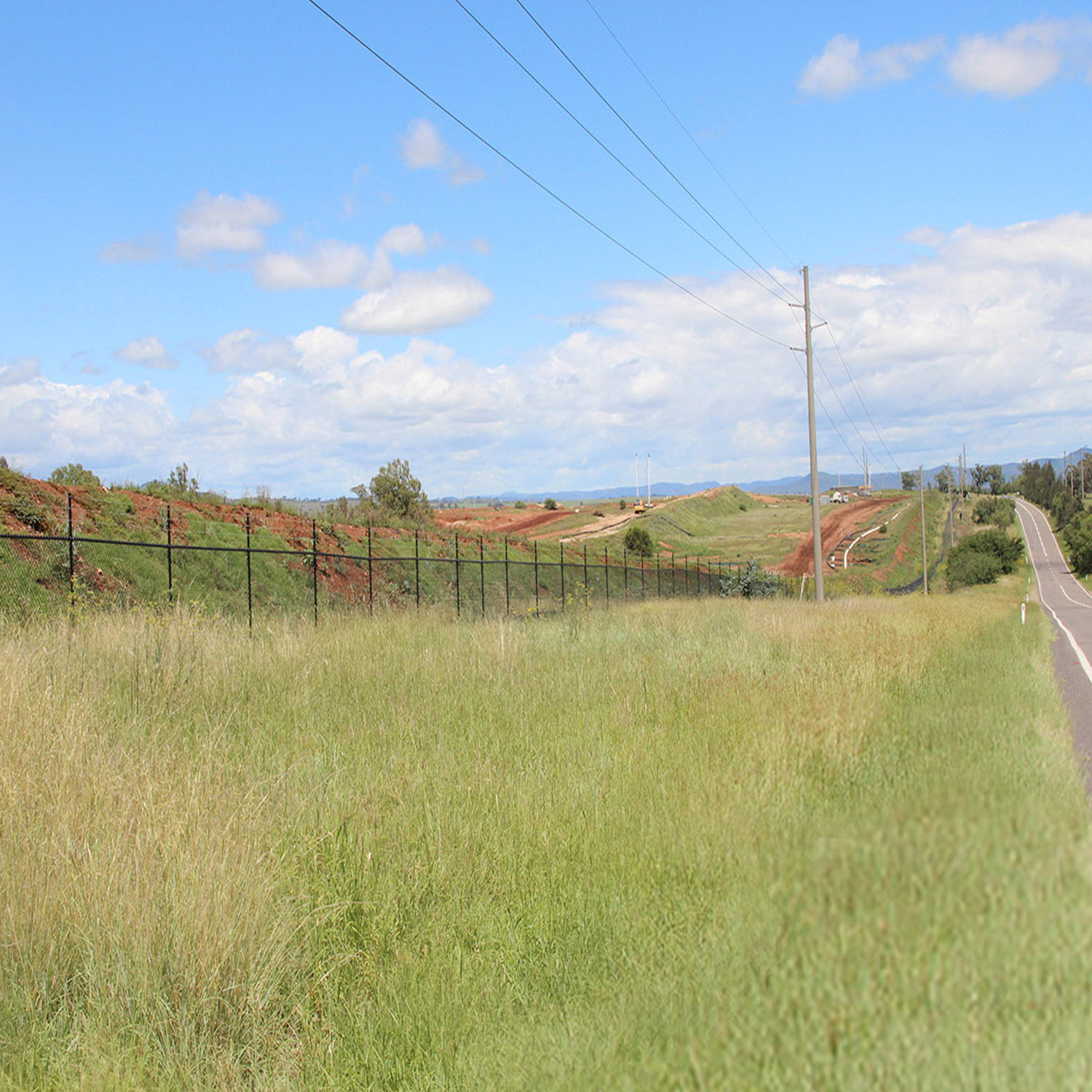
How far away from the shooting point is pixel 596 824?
630 cm

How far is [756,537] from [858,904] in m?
112

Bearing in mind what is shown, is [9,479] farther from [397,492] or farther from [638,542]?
[638,542]

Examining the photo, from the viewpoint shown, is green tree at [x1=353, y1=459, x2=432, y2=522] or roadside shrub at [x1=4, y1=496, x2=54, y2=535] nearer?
roadside shrub at [x1=4, y1=496, x2=54, y2=535]

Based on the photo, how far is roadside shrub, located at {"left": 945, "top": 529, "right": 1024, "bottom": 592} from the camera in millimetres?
84438

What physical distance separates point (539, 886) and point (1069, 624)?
4297 centimetres

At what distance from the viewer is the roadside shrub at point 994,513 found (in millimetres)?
144000

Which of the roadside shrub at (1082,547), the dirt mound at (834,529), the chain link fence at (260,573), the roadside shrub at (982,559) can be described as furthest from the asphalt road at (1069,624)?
the dirt mound at (834,529)

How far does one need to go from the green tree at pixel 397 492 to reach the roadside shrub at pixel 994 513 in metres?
105

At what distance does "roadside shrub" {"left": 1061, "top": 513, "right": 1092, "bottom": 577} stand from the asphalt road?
1516 mm

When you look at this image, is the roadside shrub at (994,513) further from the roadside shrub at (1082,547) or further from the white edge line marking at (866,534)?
the white edge line marking at (866,534)

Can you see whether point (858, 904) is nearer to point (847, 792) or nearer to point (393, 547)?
point (847, 792)

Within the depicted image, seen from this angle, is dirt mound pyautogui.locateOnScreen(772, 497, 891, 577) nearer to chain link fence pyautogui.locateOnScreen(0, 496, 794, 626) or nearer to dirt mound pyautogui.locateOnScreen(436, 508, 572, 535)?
dirt mound pyautogui.locateOnScreen(436, 508, 572, 535)

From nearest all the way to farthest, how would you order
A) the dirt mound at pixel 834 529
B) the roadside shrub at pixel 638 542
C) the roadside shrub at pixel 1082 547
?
1. the roadside shrub at pixel 638 542
2. the dirt mound at pixel 834 529
3. the roadside shrub at pixel 1082 547

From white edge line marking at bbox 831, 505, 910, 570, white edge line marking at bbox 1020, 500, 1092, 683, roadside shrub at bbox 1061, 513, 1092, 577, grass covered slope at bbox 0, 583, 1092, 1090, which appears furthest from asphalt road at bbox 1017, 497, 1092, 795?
white edge line marking at bbox 831, 505, 910, 570
